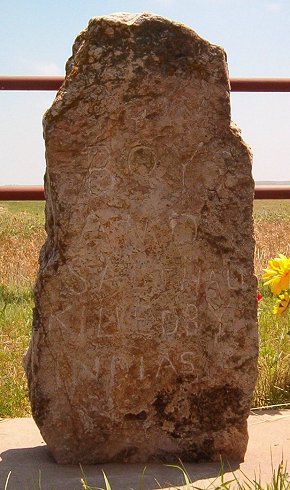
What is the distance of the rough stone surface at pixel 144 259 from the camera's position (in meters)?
2.80

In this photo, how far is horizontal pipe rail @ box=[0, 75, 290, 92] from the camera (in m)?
4.40

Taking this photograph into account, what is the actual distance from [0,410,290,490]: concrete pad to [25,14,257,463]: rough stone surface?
7 cm

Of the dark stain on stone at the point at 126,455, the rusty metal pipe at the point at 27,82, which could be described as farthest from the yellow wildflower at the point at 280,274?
the rusty metal pipe at the point at 27,82

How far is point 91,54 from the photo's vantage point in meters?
2.79

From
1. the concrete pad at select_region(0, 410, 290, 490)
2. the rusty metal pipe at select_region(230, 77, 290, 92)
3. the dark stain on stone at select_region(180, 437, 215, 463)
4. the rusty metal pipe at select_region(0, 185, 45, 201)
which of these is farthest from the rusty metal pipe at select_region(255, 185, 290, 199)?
the dark stain on stone at select_region(180, 437, 215, 463)

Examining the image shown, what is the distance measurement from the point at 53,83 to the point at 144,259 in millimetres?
1844

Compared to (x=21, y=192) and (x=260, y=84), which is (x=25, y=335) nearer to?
(x=21, y=192)

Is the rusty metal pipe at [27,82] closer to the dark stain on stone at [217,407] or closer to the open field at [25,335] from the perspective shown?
the open field at [25,335]

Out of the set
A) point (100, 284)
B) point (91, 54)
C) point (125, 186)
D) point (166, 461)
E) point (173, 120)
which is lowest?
point (166, 461)

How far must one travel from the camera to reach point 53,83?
4.42 metres

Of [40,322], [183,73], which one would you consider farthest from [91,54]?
[40,322]

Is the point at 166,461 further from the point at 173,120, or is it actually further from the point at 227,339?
the point at 173,120

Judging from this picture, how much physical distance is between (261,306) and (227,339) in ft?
6.16

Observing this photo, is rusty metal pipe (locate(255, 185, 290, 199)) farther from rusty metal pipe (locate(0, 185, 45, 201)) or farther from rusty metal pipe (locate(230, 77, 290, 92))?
rusty metal pipe (locate(0, 185, 45, 201))
